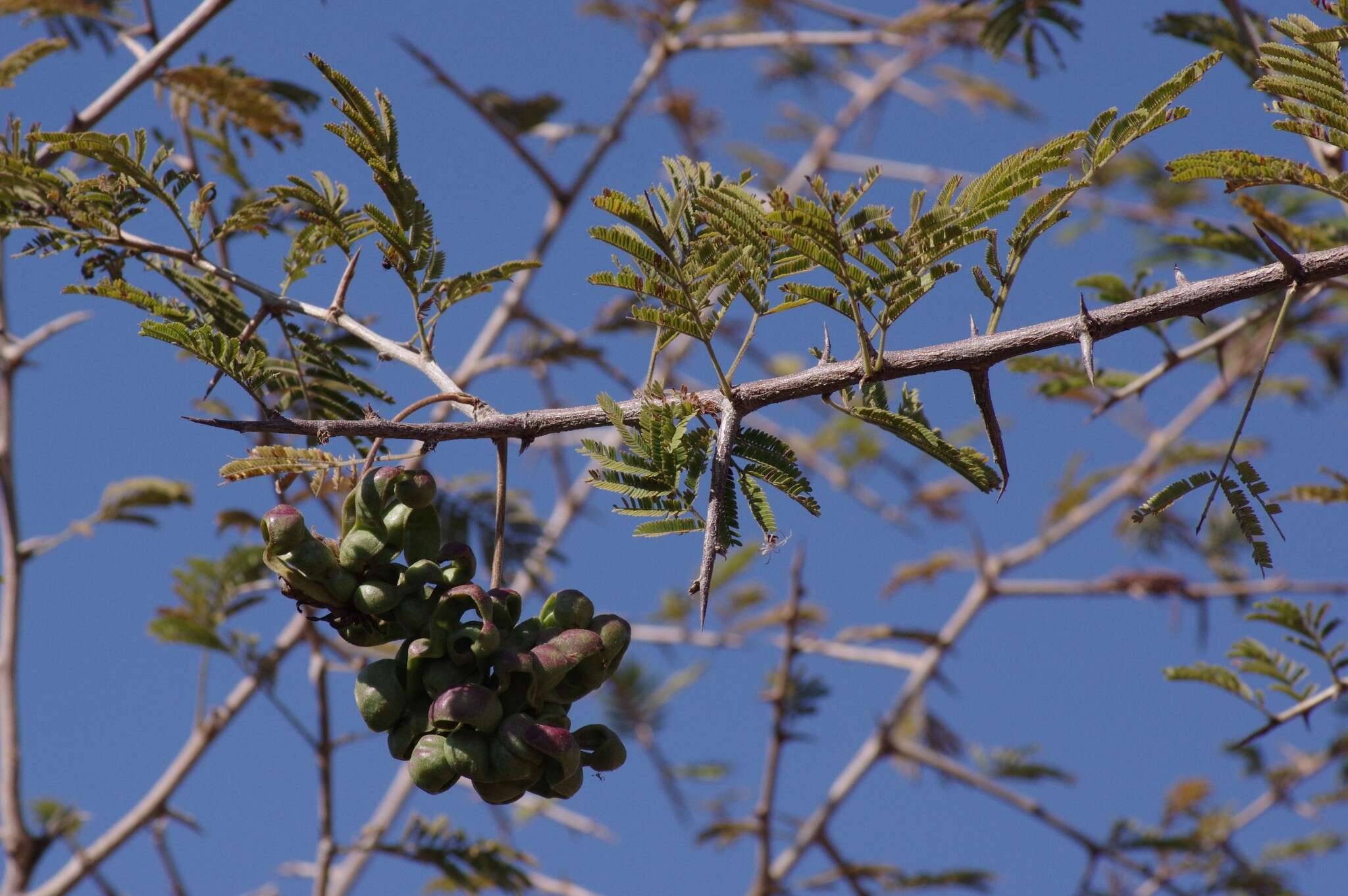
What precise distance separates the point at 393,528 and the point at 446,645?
18 cm

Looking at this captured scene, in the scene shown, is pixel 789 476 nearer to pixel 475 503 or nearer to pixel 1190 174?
pixel 1190 174

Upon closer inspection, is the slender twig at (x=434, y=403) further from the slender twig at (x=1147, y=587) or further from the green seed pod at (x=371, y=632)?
the slender twig at (x=1147, y=587)

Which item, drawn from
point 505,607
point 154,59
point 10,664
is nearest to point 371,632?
point 505,607

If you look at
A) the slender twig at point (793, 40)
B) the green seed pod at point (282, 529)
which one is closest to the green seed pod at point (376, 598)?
the green seed pod at point (282, 529)

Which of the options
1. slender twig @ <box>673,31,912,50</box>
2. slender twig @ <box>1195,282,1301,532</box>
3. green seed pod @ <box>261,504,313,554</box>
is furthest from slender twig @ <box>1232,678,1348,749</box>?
slender twig @ <box>673,31,912,50</box>

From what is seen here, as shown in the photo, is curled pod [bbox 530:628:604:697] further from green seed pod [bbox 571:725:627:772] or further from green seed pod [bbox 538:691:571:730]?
green seed pod [bbox 571:725:627:772]

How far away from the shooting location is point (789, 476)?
177 centimetres

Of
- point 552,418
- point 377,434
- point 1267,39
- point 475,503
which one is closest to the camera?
point 377,434

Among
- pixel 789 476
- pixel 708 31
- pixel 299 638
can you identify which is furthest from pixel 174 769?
pixel 708 31

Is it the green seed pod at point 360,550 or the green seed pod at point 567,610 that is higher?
the green seed pod at point 567,610

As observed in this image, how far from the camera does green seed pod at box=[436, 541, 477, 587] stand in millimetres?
1724

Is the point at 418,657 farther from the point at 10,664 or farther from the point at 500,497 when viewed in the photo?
the point at 10,664

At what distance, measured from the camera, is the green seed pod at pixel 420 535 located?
174 cm

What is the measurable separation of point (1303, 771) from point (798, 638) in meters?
2.66
